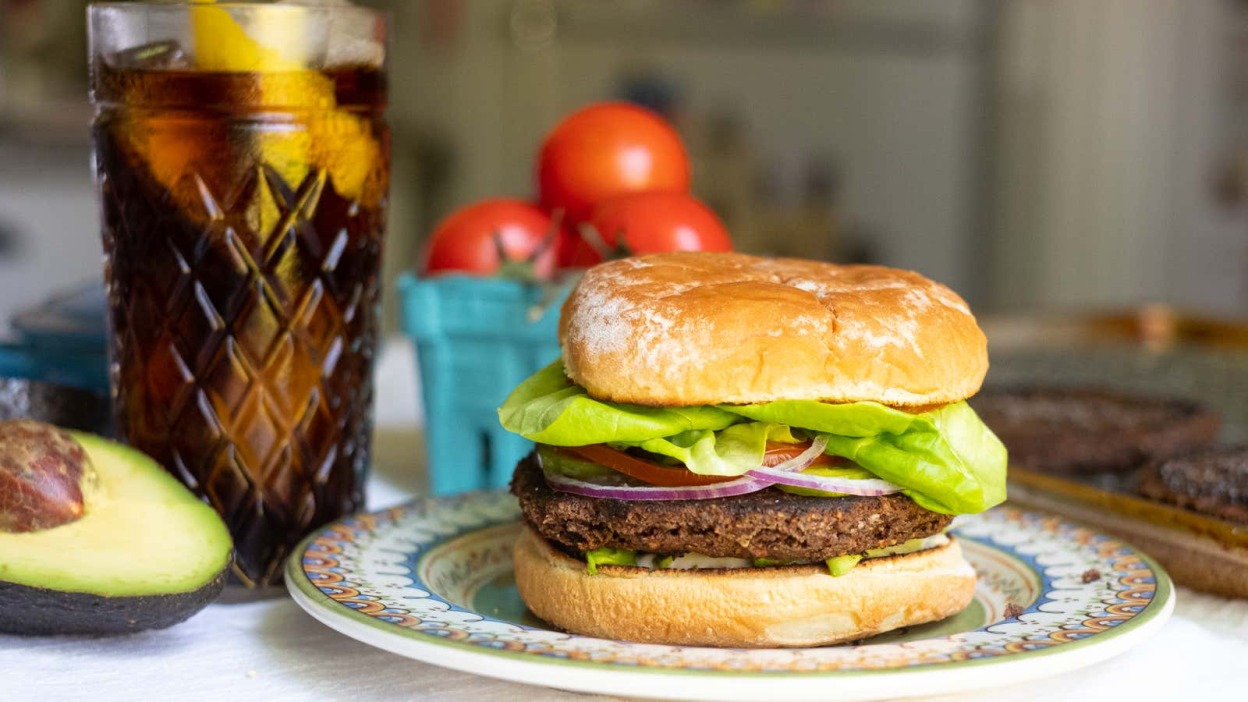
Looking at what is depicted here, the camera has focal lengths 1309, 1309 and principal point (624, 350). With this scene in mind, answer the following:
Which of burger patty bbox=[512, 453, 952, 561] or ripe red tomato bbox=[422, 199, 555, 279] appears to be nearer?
burger patty bbox=[512, 453, 952, 561]

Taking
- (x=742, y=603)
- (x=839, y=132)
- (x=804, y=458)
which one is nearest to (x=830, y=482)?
(x=804, y=458)

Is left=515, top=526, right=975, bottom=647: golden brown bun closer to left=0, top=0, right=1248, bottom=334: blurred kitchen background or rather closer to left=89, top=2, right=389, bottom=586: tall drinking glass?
left=89, top=2, right=389, bottom=586: tall drinking glass

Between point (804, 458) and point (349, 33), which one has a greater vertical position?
point (349, 33)

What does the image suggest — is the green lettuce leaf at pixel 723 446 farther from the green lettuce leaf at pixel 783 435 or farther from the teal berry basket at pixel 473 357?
the teal berry basket at pixel 473 357

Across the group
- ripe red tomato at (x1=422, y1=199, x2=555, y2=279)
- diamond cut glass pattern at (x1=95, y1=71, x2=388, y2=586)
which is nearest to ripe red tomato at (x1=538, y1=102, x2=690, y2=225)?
ripe red tomato at (x1=422, y1=199, x2=555, y2=279)

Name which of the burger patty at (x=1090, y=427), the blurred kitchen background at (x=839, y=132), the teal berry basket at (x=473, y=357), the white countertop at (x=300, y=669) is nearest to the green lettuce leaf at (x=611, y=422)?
the white countertop at (x=300, y=669)

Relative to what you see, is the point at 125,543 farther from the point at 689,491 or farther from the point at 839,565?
the point at 839,565
